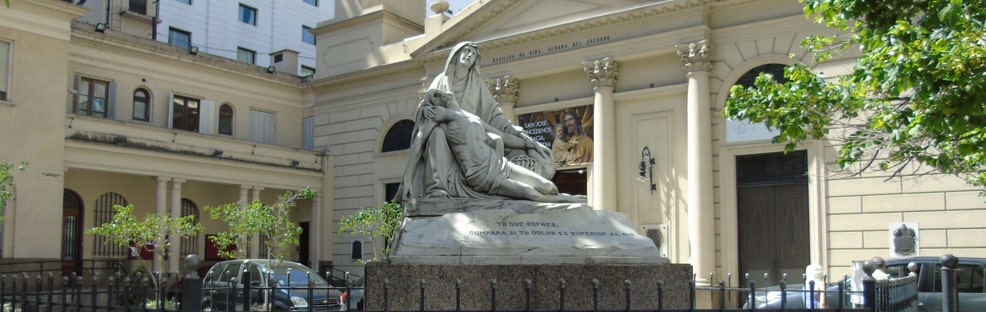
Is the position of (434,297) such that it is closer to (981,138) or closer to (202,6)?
(981,138)

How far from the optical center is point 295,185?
32281 mm

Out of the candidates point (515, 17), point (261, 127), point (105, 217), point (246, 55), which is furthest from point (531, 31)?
point (246, 55)

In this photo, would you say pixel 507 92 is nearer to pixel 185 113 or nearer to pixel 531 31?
pixel 531 31

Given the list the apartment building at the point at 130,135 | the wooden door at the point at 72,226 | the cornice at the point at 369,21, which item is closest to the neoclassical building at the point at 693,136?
the cornice at the point at 369,21

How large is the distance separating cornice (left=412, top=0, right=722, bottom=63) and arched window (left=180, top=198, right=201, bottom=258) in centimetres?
912

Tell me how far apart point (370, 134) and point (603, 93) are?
10198mm

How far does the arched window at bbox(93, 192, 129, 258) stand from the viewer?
28.1 metres

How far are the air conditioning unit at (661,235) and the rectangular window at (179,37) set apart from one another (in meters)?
22.7

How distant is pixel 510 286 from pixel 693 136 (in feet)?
56.8

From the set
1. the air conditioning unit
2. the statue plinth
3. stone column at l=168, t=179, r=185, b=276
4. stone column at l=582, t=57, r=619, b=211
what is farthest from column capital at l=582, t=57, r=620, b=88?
the statue plinth

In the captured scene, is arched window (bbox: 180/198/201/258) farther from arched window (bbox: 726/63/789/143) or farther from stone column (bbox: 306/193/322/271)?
arched window (bbox: 726/63/789/143)

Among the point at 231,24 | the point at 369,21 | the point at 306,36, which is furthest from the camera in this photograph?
the point at 306,36

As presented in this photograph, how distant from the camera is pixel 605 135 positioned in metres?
26.1

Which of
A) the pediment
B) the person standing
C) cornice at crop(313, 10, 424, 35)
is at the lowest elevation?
the person standing
